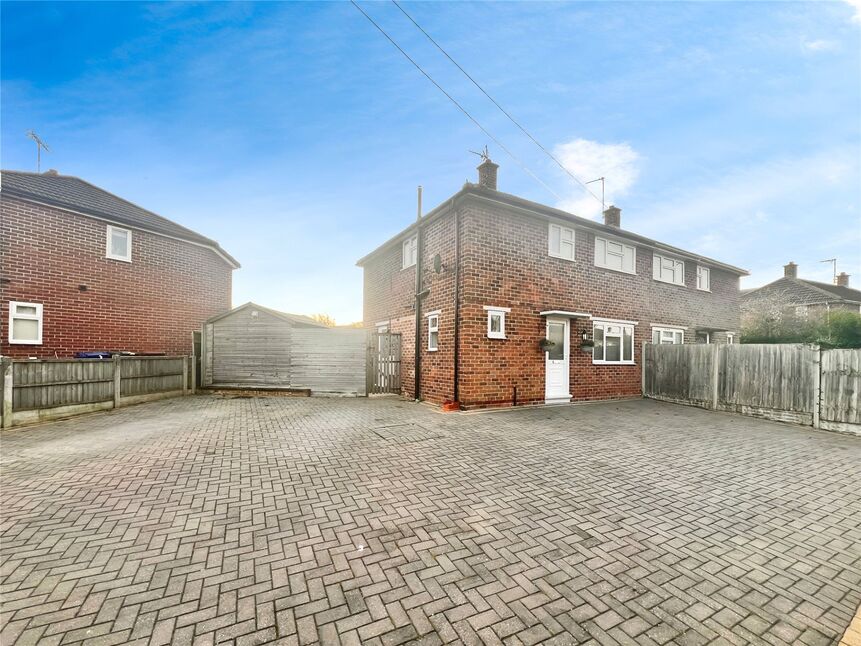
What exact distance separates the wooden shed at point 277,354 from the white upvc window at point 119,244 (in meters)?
3.75

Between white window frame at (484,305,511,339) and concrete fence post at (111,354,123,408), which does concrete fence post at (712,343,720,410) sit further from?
concrete fence post at (111,354,123,408)

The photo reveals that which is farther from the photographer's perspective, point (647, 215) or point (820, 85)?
point (647, 215)

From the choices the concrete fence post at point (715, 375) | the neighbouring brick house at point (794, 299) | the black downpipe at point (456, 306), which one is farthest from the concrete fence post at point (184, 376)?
the neighbouring brick house at point (794, 299)

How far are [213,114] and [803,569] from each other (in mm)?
16344

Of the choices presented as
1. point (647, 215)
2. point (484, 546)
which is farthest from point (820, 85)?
point (484, 546)

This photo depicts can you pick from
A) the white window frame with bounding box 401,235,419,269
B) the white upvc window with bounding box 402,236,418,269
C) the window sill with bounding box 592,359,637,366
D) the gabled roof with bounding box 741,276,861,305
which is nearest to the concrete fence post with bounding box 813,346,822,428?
the window sill with bounding box 592,359,637,366

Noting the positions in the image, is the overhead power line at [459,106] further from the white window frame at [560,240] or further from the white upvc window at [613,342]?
the white upvc window at [613,342]

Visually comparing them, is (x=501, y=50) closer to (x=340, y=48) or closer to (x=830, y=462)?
(x=340, y=48)

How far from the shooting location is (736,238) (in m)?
18.7

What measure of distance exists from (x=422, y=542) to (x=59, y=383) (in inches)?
405

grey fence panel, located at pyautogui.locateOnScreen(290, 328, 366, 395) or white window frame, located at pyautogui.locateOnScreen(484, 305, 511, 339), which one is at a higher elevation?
white window frame, located at pyautogui.locateOnScreen(484, 305, 511, 339)

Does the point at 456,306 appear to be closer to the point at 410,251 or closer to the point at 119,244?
the point at 410,251

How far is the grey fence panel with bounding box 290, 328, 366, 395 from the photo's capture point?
41.9 feet

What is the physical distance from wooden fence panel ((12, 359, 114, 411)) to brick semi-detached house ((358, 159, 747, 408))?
8654 millimetres
